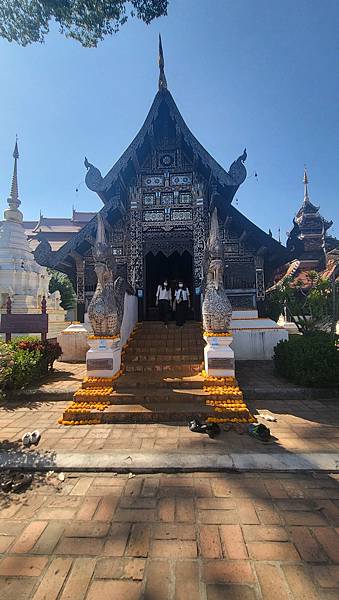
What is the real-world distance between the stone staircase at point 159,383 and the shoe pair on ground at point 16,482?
1.49 m

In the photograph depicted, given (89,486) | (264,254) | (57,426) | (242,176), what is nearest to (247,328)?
(264,254)

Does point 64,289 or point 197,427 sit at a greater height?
point 64,289

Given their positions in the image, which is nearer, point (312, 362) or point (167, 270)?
point (312, 362)

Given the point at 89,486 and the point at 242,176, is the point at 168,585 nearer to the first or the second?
the point at 89,486

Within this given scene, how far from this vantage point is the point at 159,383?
217 inches

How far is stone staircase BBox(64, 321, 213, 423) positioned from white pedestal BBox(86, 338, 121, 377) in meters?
0.31

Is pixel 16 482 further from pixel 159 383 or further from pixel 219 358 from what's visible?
pixel 219 358

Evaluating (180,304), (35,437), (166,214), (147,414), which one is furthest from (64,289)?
(35,437)

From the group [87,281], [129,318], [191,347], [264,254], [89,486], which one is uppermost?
[264,254]

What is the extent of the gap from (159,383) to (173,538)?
10.7ft

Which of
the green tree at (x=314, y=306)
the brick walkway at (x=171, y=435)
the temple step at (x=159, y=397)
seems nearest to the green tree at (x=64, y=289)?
the green tree at (x=314, y=306)

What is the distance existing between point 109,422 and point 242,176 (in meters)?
7.75

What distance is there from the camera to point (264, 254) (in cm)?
930

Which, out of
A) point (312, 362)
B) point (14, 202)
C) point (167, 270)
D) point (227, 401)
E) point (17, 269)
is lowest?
point (227, 401)
